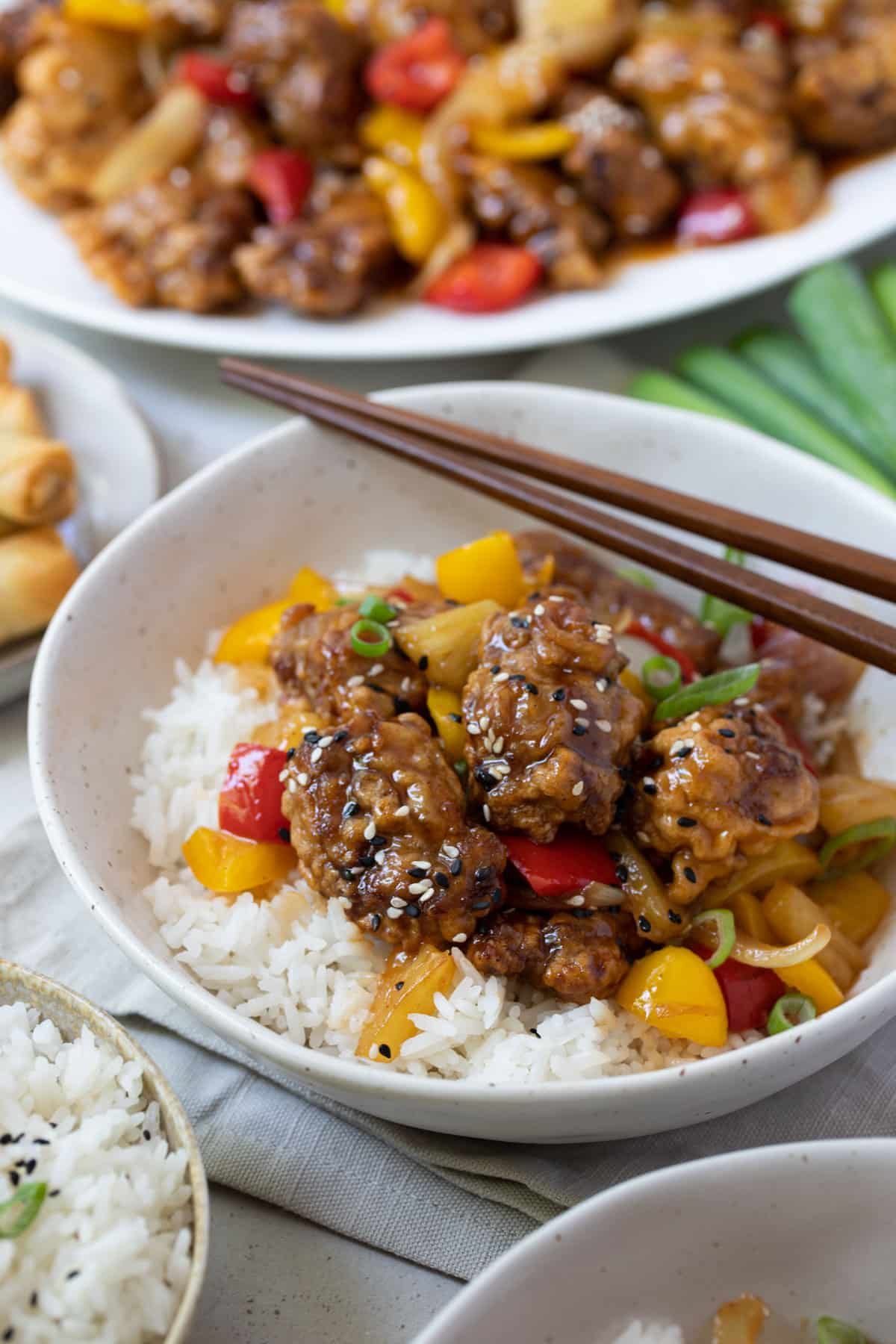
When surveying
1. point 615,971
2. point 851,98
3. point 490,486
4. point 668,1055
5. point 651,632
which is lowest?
point 668,1055

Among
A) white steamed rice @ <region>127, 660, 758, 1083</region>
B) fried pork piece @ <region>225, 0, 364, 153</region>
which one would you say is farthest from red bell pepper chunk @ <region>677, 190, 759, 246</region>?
white steamed rice @ <region>127, 660, 758, 1083</region>

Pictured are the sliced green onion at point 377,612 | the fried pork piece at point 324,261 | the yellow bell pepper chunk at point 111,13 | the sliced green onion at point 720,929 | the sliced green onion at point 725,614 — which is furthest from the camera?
the yellow bell pepper chunk at point 111,13

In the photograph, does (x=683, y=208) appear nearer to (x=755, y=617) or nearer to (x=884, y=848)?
(x=755, y=617)

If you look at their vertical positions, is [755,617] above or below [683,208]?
below

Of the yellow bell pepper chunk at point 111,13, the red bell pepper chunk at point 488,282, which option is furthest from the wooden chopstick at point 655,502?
the yellow bell pepper chunk at point 111,13

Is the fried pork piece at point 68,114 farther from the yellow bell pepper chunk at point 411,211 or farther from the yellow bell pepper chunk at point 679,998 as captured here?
the yellow bell pepper chunk at point 679,998

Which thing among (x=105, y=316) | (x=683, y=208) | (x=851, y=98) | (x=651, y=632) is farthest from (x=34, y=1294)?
(x=851, y=98)

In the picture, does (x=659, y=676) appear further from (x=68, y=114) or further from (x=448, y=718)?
(x=68, y=114)
